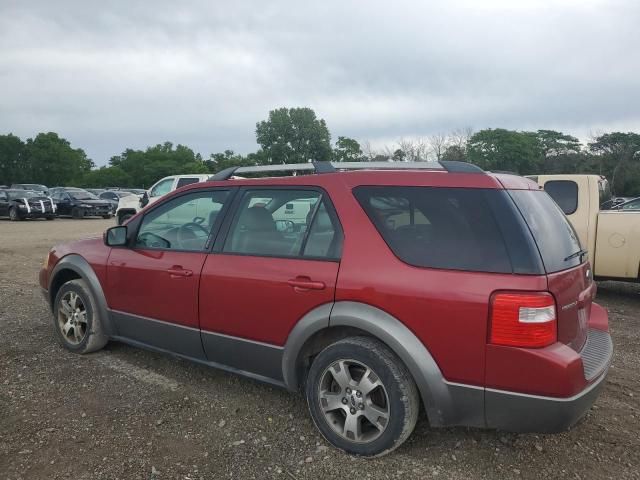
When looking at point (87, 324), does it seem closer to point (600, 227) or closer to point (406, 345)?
point (406, 345)

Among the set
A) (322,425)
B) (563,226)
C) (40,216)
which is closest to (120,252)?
(322,425)

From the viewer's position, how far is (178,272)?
3590 mm

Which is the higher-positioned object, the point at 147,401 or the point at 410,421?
the point at 410,421

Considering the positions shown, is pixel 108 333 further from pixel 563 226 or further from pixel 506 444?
pixel 563 226

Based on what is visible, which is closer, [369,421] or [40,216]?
[369,421]

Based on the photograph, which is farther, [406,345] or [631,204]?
[631,204]

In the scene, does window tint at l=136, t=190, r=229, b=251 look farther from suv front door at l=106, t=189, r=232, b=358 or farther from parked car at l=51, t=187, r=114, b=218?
parked car at l=51, t=187, r=114, b=218

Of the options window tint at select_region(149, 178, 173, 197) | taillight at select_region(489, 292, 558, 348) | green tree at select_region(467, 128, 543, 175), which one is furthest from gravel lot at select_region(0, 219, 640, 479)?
green tree at select_region(467, 128, 543, 175)

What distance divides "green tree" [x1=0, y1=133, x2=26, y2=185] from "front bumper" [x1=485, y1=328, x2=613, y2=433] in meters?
88.7

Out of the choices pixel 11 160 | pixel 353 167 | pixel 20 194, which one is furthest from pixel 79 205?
pixel 11 160

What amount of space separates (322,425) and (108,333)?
2.21 metres

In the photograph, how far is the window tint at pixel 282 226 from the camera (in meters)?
3.05

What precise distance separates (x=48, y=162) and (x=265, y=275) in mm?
86870

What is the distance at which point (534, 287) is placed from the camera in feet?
7.93
